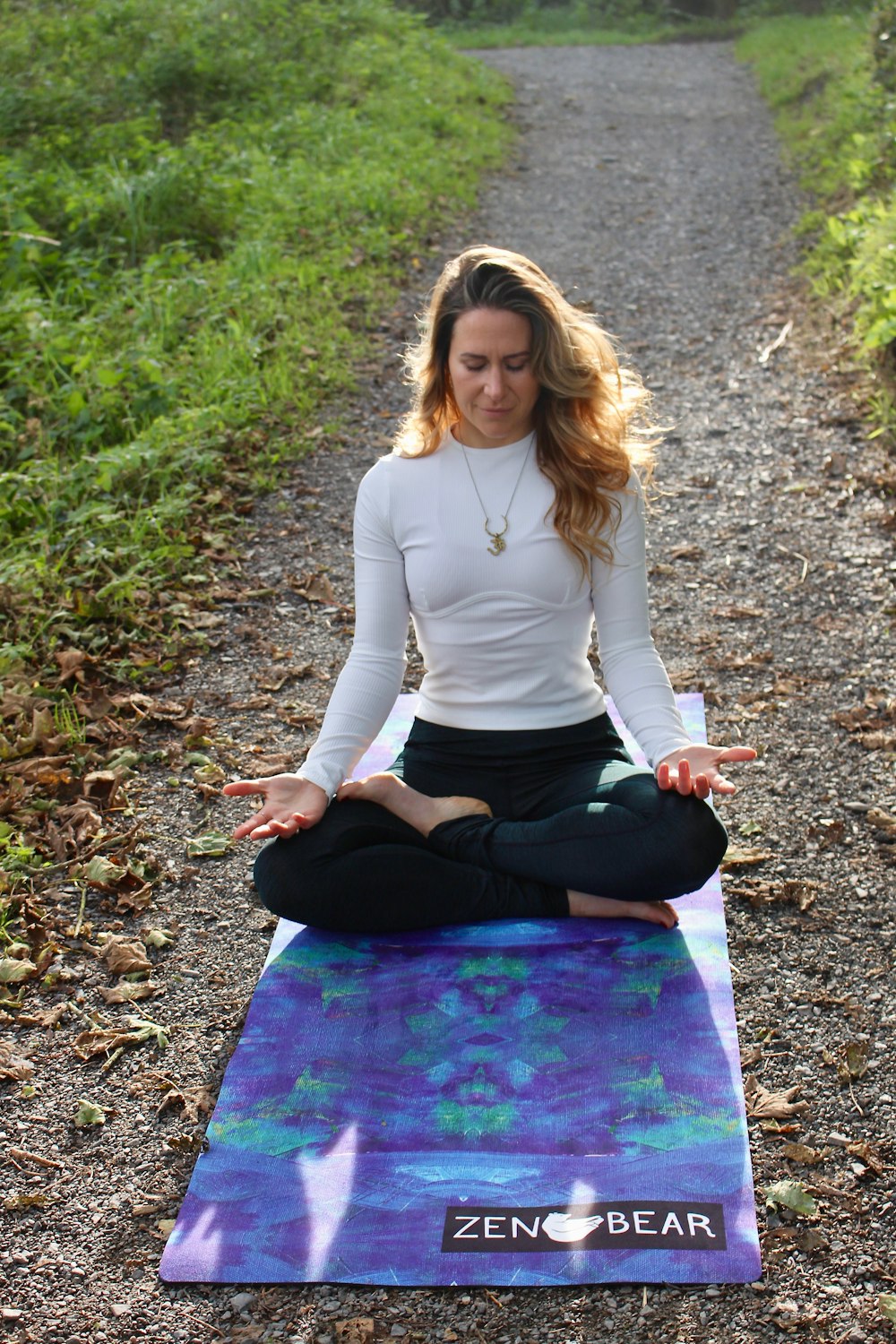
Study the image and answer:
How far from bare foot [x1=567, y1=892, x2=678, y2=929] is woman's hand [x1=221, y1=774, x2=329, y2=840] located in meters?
0.69

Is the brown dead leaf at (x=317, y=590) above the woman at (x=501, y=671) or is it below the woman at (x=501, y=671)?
below

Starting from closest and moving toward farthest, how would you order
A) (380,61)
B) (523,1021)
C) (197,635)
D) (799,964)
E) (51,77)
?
(523,1021) → (799,964) → (197,635) → (51,77) → (380,61)

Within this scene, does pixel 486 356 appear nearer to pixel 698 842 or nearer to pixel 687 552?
pixel 698 842

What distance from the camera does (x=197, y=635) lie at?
4945 millimetres

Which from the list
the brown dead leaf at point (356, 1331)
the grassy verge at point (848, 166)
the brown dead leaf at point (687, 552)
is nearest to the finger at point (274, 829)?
the brown dead leaf at point (356, 1331)

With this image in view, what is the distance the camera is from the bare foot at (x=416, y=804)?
10.8ft

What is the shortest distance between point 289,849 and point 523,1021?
0.69 metres

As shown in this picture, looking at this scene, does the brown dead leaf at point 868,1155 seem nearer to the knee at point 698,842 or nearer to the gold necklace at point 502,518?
the knee at point 698,842

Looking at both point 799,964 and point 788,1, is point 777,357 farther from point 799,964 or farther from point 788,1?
point 788,1

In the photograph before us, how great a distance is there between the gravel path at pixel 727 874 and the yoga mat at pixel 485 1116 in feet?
0.21

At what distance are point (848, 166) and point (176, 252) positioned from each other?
4987 millimetres

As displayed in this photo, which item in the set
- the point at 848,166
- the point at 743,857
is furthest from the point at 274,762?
the point at 848,166

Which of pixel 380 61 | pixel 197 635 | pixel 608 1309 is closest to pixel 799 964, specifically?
pixel 608 1309

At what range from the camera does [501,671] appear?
3.37m
